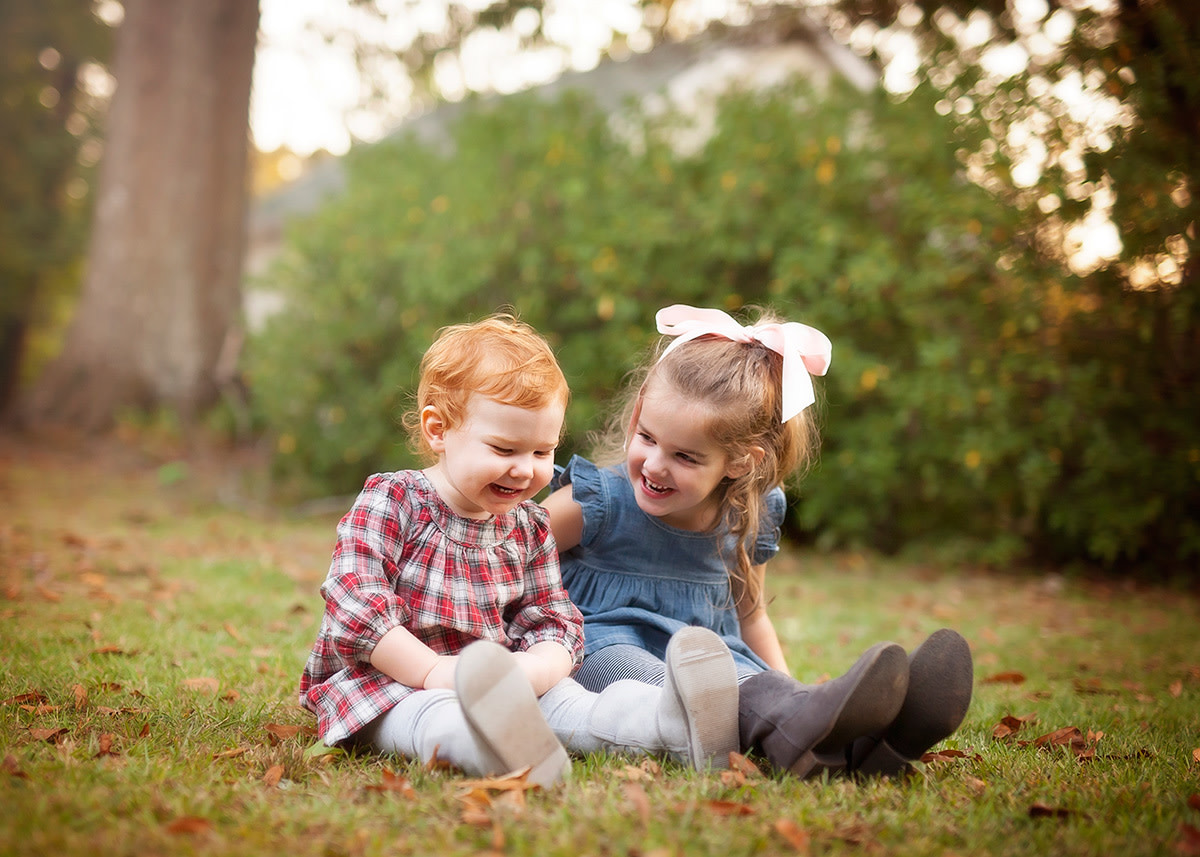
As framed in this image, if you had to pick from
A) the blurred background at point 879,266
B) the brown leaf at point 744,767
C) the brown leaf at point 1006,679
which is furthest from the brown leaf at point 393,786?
the blurred background at point 879,266

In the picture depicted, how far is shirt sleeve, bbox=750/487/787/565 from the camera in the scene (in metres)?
3.15

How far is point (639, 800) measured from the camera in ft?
6.75

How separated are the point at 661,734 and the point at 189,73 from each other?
11.4m

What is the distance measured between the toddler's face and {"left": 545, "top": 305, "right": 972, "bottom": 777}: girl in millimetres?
393

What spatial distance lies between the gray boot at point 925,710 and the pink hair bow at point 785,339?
0.76 metres

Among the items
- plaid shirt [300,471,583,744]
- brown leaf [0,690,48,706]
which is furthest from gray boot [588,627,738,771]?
brown leaf [0,690,48,706]

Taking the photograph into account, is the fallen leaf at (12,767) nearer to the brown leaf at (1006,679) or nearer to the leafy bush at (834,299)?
the brown leaf at (1006,679)

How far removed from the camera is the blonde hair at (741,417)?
2777mm

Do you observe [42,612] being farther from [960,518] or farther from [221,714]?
[960,518]

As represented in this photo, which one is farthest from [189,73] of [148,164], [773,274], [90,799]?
[90,799]

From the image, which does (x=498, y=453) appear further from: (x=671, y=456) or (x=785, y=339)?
(x=785, y=339)

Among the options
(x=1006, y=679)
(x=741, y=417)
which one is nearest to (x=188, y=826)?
(x=741, y=417)

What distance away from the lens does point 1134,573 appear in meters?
7.23

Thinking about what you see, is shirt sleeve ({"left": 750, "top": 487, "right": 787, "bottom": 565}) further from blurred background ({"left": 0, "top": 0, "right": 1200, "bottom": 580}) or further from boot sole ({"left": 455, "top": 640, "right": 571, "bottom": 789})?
blurred background ({"left": 0, "top": 0, "right": 1200, "bottom": 580})
